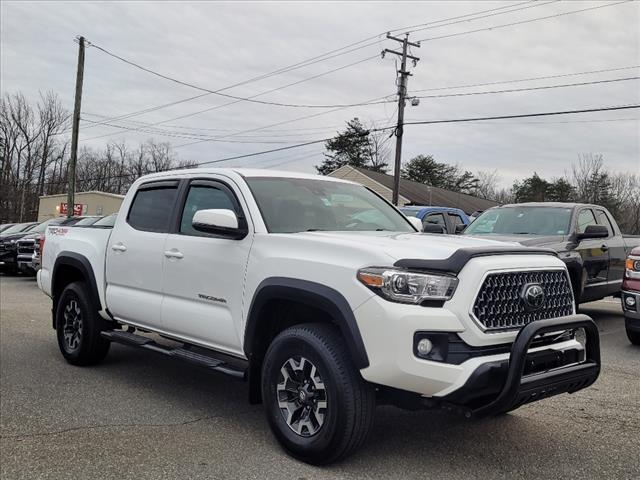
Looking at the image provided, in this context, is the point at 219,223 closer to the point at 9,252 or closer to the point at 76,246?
the point at 76,246

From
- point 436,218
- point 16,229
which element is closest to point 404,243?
point 436,218

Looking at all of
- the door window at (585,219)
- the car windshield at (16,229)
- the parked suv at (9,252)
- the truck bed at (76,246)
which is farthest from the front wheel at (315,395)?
the car windshield at (16,229)

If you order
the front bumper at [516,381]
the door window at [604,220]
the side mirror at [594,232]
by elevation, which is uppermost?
the door window at [604,220]

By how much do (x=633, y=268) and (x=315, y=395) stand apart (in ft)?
17.3

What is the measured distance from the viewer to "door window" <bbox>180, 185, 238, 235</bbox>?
15.6 ft

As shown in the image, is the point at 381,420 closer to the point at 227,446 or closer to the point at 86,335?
the point at 227,446

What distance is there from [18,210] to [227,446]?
70.9m

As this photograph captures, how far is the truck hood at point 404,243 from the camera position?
3504 millimetres

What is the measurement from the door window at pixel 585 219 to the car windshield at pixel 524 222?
7.7 inches

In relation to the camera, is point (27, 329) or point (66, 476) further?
point (27, 329)

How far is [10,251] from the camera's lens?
18109 mm

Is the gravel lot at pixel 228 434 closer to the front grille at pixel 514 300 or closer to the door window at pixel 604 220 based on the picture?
the front grille at pixel 514 300

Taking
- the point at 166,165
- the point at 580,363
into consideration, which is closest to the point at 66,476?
the point at 580,363

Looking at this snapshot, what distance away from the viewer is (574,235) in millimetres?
8492
